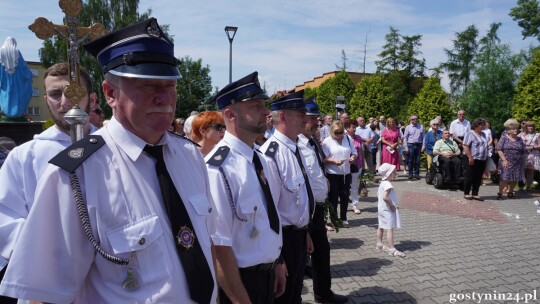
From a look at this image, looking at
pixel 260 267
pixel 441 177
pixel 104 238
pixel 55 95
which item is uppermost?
pixel 55 95

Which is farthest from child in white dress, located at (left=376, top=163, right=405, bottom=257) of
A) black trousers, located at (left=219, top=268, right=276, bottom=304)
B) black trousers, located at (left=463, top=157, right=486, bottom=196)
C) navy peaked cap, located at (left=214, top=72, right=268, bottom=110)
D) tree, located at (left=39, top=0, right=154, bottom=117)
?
tree, located at (left=39, top=0, right=154, bottom=117)

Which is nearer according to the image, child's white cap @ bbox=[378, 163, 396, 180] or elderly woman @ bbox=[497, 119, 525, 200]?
child's white cap @ bbox=[378, 163, 396, 180]

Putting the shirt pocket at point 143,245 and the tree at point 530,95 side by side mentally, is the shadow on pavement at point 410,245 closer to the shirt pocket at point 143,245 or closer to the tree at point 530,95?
the shirt pocket at point 143,245

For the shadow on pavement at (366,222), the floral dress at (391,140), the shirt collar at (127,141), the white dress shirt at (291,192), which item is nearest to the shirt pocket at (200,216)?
the shirt collar at (127,141)

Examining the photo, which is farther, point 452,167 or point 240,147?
point 452,167

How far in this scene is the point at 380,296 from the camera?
15.8ft

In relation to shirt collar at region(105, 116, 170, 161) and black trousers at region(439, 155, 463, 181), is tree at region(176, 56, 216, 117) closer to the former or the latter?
black trousers at region(439, 155, 463, 181)

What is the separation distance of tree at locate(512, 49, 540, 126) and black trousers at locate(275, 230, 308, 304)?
38.3 ft

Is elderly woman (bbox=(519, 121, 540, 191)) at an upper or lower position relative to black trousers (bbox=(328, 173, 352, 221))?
upper

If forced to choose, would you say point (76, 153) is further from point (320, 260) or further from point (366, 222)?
point (366, 222)

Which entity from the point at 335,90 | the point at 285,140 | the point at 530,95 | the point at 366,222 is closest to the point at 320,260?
the point at 285,140

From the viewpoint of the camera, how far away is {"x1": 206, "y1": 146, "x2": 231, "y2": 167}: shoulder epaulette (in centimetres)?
262

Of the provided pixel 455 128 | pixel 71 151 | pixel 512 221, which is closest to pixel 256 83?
pixel 71 151

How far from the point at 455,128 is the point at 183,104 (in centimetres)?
3251
